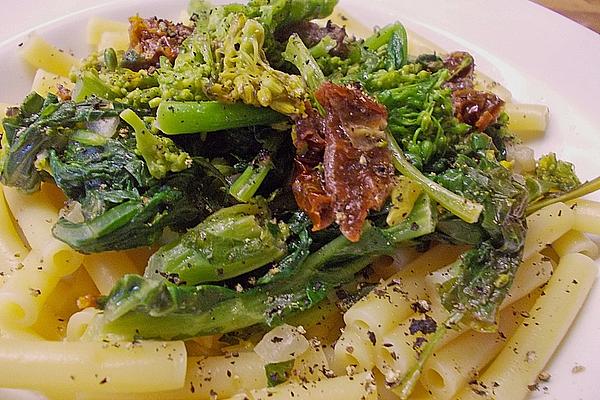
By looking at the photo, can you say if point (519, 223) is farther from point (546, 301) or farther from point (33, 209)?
point (33, 209)

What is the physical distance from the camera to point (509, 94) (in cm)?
310

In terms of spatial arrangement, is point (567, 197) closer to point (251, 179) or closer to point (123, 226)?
point (251, 179)

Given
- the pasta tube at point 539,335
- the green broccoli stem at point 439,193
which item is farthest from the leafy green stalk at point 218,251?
the pasta tube at point 539,335

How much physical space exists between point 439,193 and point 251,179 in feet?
1.95

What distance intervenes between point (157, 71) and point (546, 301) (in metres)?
1.57

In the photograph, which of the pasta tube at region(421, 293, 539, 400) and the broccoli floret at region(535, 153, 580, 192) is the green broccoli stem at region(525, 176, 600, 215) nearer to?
the broccoli floret at region(535, 153, 580, 192)

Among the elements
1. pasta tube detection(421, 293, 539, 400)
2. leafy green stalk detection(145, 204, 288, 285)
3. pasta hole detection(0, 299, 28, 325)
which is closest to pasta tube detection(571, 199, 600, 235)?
pasta tube detection(421, 293, 539, 400)

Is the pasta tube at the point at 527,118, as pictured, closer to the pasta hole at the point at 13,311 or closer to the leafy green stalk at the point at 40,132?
the leafy green stalk at the point at 40,132

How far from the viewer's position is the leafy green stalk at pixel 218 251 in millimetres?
1964

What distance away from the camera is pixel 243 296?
202cm

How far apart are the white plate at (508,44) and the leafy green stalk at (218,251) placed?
5.08 ft

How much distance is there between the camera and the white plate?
302 cm

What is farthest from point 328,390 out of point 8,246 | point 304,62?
point 8,246

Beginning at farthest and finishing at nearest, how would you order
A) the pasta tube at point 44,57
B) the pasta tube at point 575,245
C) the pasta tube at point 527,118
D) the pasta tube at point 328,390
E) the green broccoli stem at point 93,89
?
1. the pasta tube at point 44,57
2. the pasta tube at point 527,118
3. the pasta tube at point 575,245
4. the green broccoli stem at point 93,89
5. the pasta tube at point 328,390
